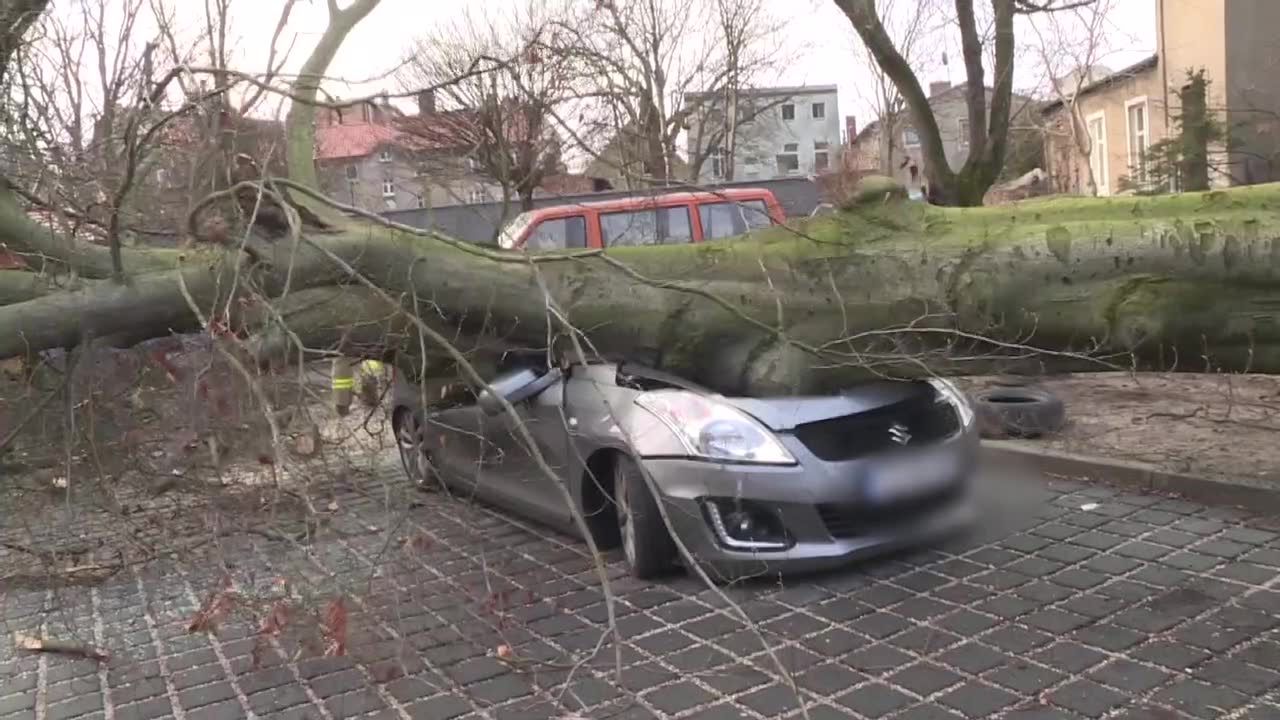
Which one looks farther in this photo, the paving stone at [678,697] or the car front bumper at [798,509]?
the car front bumper at [798,509]

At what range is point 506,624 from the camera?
4559 millimetres

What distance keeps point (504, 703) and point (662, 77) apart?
24347 mm

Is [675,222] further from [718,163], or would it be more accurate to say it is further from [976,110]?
[718,163]

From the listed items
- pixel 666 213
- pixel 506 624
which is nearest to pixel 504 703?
pixel 506 624

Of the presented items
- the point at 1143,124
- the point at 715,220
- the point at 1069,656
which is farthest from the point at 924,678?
the point at 1143,124

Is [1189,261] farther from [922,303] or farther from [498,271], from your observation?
[498,271]

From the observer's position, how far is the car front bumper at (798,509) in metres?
4.50

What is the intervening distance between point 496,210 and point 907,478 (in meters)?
5.81

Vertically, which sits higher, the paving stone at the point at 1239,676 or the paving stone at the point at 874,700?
the paving stone at the point at 874,700

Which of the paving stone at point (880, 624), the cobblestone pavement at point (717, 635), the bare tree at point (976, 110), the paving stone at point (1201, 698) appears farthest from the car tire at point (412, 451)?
the bare tree at point (976, 110)

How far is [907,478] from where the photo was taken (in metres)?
4.67

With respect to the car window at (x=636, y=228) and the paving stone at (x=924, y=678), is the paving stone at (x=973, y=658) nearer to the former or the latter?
the paving stone at (x=924, y=678)

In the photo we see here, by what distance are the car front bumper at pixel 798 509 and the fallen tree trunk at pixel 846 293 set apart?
16.0 inches

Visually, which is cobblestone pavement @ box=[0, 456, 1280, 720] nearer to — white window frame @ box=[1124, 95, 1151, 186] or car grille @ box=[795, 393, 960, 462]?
car grille @ box=[795, 393, 960, 462]
